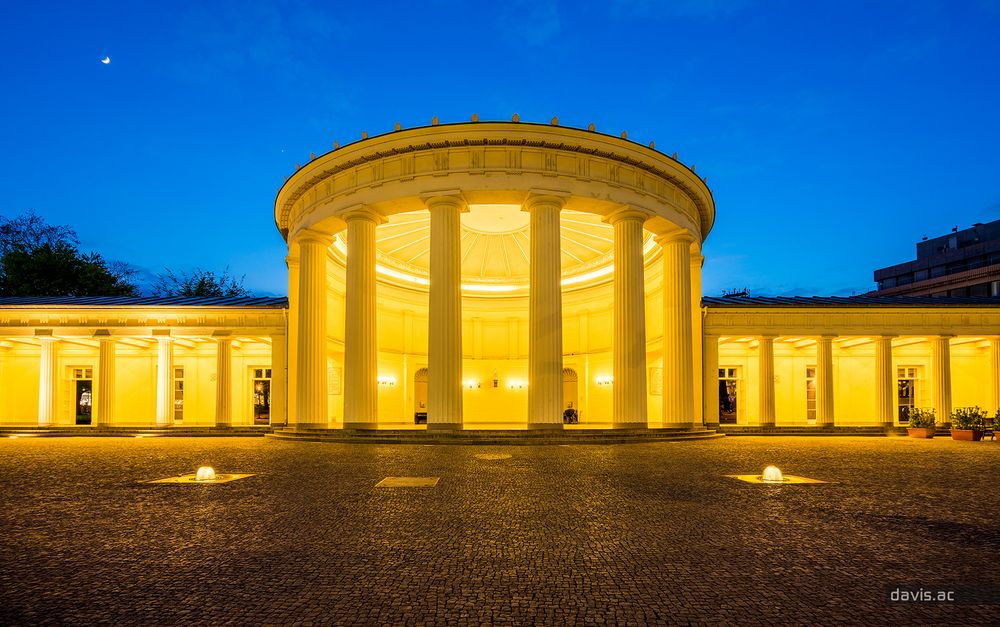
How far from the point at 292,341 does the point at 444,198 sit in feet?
43.5

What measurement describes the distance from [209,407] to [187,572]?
3845 cm

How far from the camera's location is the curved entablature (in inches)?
1006

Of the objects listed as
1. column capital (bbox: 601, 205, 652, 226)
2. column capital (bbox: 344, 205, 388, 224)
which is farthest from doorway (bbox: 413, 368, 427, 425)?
column capital (bbox: 601, 205, 652, 226)

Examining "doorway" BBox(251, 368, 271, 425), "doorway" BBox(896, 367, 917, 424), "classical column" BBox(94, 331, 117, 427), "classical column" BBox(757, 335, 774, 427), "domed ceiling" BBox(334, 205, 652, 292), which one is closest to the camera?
"classical column" BBox(757, 335, 774, 427)

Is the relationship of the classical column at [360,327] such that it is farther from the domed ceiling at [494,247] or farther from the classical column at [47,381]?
the classical column at [47,381]

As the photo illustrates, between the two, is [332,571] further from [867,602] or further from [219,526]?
[867,602]

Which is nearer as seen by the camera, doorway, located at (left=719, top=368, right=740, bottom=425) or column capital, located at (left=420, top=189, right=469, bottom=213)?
column capital, located at (left=420, top=189, right=469, bottom=213)

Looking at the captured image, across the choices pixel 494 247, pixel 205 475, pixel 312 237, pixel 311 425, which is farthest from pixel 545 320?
pixel 494 247

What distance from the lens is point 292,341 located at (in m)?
33.7

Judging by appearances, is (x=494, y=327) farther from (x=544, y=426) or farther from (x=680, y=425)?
(x=544, y=426)

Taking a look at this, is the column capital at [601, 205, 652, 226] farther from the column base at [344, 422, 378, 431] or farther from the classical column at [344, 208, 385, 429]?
the column base at [344, 422, 378, 431]

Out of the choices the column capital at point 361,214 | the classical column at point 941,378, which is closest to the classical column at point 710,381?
the classical column at point 941,378

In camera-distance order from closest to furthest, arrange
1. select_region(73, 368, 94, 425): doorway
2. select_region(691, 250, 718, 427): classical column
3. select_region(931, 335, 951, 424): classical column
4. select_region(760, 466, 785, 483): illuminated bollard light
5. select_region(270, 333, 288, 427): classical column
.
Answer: select_region(760, 466, 785, 483): illuminated bollard light → select_region(691, 250, 718, 427): classical column → select_region(270, 333, 288, 427): classical column → select_region(931, 335, 951, 424): classical column → select_region(73, 368, 94, 425): doorway

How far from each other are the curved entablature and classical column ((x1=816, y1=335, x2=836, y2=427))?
13112 mm
